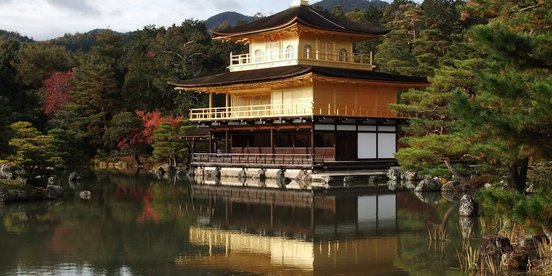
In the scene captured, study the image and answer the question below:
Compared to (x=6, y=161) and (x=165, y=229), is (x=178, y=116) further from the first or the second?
(x=165, y=229)

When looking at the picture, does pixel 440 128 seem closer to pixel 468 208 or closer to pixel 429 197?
pixel 429 197

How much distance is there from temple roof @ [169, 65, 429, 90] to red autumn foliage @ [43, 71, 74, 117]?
1947 centimetres

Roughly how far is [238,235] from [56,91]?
4467 cm

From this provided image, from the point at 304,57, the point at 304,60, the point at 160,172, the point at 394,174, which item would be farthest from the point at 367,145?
the point at 160,172

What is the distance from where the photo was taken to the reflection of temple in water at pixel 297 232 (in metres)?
12.3

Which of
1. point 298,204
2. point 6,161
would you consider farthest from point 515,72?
point 6,161

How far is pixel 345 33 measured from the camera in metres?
37.8

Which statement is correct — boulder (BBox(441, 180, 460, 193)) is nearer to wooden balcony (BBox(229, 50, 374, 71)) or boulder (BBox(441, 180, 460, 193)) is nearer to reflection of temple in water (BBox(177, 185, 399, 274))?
reflection of temple in water (BBox(177, 185, 399, 274))

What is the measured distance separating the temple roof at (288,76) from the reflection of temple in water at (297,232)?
928 centimetres

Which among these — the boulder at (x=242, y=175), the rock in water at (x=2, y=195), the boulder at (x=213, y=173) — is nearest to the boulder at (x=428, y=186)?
the boulder at (x=242, y=175)

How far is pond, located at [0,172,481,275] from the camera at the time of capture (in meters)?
12.1

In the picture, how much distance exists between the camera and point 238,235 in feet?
51.8

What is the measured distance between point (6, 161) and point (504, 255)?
2057cm

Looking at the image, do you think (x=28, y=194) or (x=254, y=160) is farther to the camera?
(x=254, y=160)
